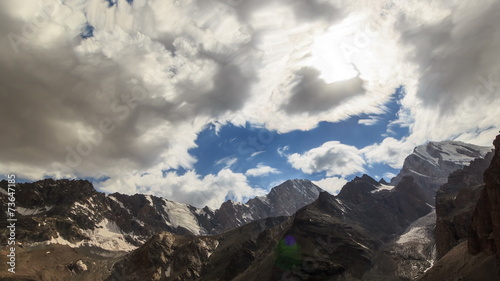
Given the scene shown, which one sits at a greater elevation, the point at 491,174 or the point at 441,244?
the point at 491,174

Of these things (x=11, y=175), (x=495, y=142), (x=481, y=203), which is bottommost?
(x=481, y=203)

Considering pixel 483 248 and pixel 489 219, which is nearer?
pixel 483 248

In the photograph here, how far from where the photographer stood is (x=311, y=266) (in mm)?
183875

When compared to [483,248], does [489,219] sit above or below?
above

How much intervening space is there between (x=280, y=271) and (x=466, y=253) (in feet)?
327

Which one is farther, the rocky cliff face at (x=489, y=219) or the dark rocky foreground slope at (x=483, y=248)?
the rocky cliff face at (x=489, y=219)

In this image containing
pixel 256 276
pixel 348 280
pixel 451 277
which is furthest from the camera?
pixel 256 276

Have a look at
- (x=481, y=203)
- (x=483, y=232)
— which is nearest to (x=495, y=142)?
(x=481, y=203)

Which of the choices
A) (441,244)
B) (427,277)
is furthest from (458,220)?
(427,277)

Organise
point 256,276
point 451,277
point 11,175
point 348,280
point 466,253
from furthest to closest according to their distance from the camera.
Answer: point 256,276 < point 348,280 < point 466,253 < point 451,277 < point 11,175

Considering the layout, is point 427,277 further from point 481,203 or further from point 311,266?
point 311,266

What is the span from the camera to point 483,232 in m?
104

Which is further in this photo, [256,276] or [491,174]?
[256,276]

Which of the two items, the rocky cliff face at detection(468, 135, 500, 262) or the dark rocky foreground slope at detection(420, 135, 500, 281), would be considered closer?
the dark rocky foreground slope at detection(420, 135, 500, 281)
